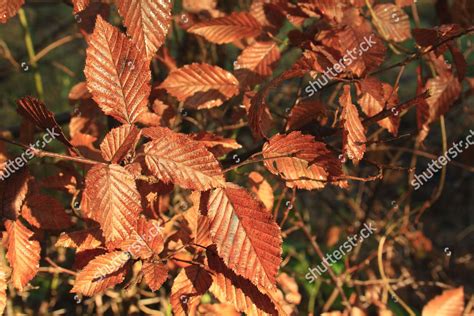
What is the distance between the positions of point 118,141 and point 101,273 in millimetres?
223

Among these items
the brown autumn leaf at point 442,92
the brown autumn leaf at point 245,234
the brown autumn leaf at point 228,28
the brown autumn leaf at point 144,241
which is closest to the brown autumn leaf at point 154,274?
the brown autumn leaf at point 144,241

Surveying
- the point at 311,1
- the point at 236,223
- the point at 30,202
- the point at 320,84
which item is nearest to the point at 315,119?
the point at 320,84

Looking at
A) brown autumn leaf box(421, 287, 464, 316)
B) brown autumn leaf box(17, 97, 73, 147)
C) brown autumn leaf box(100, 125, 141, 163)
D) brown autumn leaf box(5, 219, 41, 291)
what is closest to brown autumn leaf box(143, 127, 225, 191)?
brown autumn leaf box(100, 125, 141, 163)

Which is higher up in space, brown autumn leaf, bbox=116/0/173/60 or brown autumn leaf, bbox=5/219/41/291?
brown autumn leaf, bbox=116/0/173/60

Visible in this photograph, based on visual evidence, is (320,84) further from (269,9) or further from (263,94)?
(263,94)

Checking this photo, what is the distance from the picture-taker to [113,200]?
70 centimetres

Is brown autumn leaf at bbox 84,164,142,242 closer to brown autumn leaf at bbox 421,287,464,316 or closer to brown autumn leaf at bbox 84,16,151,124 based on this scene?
brown autumn leaf at bbox 84,16,151,124

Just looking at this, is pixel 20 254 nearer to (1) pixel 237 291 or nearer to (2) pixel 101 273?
(2) pixel 101 273

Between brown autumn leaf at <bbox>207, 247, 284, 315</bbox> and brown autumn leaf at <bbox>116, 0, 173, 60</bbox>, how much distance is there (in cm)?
36

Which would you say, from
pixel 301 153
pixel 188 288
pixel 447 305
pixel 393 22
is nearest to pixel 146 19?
pixel 301 153

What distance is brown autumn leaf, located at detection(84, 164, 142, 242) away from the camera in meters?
0.69

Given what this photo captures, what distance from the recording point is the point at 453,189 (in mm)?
2734

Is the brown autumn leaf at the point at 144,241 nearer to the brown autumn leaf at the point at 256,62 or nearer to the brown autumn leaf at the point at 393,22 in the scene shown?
the brown autumn leaf at the point at 256,62

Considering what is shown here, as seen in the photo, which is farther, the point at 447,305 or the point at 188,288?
the point at 447,305
